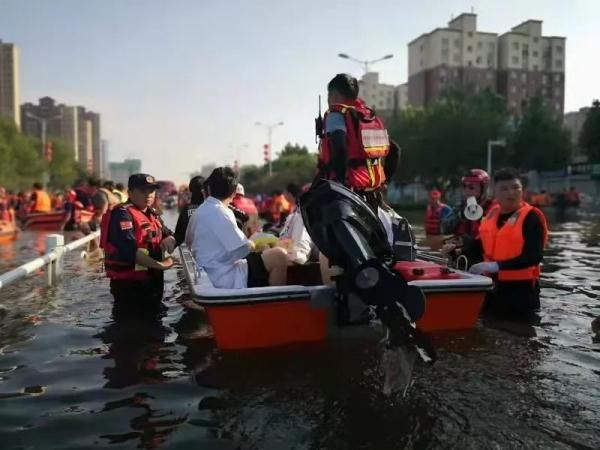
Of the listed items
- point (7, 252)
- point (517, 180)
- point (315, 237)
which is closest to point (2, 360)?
point (315, 237)

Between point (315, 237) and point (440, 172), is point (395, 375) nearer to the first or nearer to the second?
point (315, 237)

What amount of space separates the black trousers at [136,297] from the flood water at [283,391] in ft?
0.46

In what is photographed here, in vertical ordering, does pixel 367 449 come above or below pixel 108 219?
below

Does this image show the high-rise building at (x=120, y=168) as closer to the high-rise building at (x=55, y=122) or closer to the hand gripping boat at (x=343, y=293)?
the high-rise building at (x=55, y=122)

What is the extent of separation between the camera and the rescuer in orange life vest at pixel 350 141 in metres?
4.26

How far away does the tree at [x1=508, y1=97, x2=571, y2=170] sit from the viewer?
53.0 meters

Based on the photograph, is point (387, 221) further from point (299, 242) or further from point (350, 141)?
point (299, 242)

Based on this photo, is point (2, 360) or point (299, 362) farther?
point (2, 360)

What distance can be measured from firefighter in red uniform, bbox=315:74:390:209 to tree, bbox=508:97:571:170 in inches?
2014

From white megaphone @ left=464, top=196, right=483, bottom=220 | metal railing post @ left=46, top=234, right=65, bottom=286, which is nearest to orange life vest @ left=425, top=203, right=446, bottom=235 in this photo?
white megaphone @ left=464, top=196, right=483, bottom=220

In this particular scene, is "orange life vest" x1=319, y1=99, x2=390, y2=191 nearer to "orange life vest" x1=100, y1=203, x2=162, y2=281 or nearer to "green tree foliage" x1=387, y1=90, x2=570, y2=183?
"orange life vest" x1=100, y1=203, x2=162, y2=281

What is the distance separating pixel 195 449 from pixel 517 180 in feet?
12.0

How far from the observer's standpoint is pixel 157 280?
20.4ft

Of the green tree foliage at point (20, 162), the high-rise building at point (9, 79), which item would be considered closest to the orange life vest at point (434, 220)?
the green tree foliage at point (20, 162)
